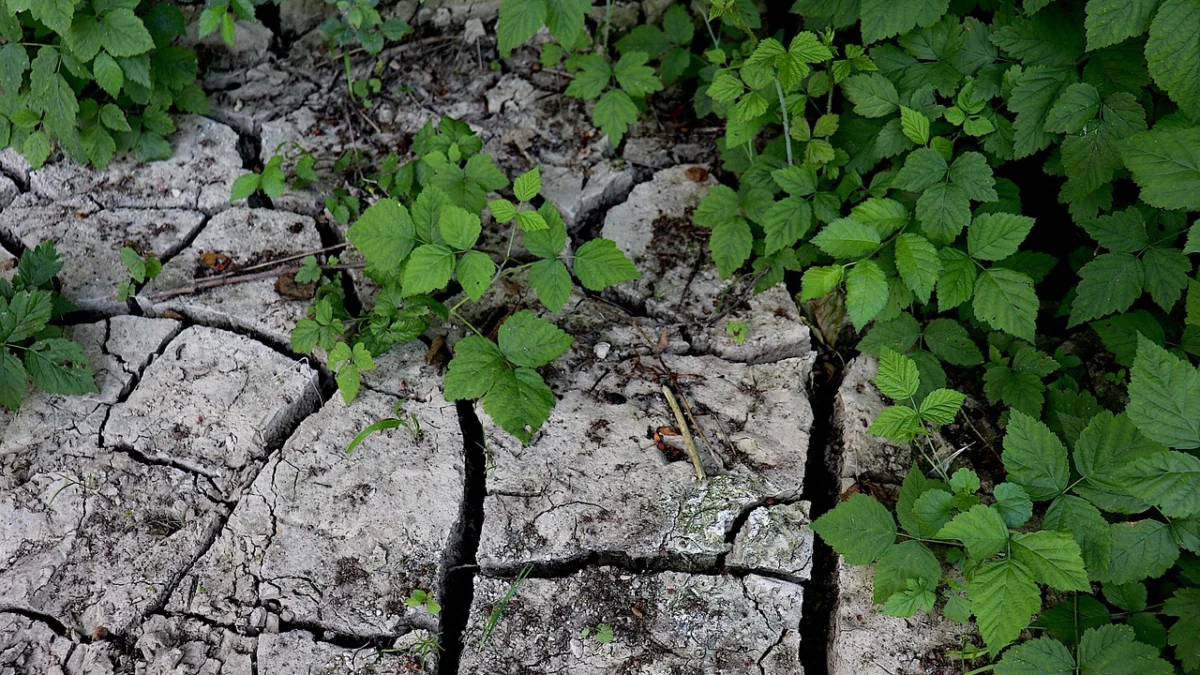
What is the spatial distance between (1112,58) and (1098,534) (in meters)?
1.09

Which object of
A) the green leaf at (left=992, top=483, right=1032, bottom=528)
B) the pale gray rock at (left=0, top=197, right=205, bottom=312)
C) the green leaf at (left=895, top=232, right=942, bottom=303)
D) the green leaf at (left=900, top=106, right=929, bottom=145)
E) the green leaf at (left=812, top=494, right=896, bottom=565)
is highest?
the pale gray rock at (left=0, top=197, right=205, bottom=312)

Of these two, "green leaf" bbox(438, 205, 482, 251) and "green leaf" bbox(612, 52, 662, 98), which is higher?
"green leaf" bbox(438, 205, 482, 251)

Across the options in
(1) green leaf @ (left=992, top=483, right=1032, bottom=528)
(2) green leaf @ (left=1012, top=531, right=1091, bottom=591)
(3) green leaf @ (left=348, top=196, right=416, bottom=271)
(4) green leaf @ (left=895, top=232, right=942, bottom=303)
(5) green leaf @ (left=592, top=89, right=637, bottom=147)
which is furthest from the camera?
(5) green leaf @ (left=592, top=89, right=637, bottom=147)

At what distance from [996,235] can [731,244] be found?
0.65 meters

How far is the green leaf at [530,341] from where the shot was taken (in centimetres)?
205

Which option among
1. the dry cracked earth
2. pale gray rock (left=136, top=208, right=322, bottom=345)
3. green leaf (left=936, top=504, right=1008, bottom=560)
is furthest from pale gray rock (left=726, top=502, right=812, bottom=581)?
pale gray rock (left=136, top=208, right=322, bottom=345)

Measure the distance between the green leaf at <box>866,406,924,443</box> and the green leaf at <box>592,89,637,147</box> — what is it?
3.89 feet

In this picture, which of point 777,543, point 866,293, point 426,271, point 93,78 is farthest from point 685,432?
point 93,78

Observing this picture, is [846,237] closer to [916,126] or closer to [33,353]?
[916,126]

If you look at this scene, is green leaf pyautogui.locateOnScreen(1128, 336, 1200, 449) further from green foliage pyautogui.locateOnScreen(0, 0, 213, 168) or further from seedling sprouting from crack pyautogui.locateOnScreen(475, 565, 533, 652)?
green foliage pyautogui.locateOnScreen(0, 0, 213, 168)

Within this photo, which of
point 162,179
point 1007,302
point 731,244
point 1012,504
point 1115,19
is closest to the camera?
point 1012,504

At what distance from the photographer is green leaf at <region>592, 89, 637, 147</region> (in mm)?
2512

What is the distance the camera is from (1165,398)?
163 centimetres

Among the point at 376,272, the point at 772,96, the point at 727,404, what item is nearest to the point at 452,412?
the point at 376,272
